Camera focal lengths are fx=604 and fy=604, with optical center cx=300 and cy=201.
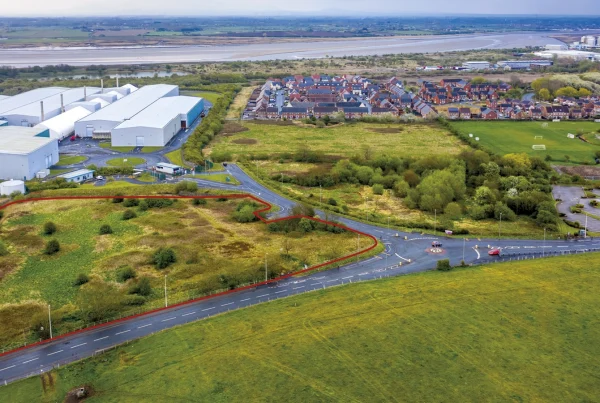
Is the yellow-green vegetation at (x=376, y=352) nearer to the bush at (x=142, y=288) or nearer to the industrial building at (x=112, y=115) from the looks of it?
the bush at (x=142, y=288)

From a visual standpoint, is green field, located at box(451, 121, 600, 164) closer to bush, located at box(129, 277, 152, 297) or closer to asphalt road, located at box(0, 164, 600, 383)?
asphalt road, located at box(0, 164, 600, 383)

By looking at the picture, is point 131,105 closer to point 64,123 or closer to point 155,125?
point 64,123

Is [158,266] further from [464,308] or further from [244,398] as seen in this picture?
[464,308]

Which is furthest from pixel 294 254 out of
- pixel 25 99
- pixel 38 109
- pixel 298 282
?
pixel 25 99

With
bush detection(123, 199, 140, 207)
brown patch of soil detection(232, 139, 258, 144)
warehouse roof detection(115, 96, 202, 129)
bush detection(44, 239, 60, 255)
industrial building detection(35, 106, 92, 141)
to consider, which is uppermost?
warehouse roof detection(115, 96, 202, 129)

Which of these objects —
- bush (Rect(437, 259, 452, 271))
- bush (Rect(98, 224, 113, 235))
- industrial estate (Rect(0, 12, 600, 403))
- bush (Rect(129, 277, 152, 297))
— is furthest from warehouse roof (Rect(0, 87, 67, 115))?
bush (Rect(437, 259, 452, 271))

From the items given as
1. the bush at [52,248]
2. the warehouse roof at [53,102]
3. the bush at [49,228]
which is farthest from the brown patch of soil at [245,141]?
the bush at [52,248]
